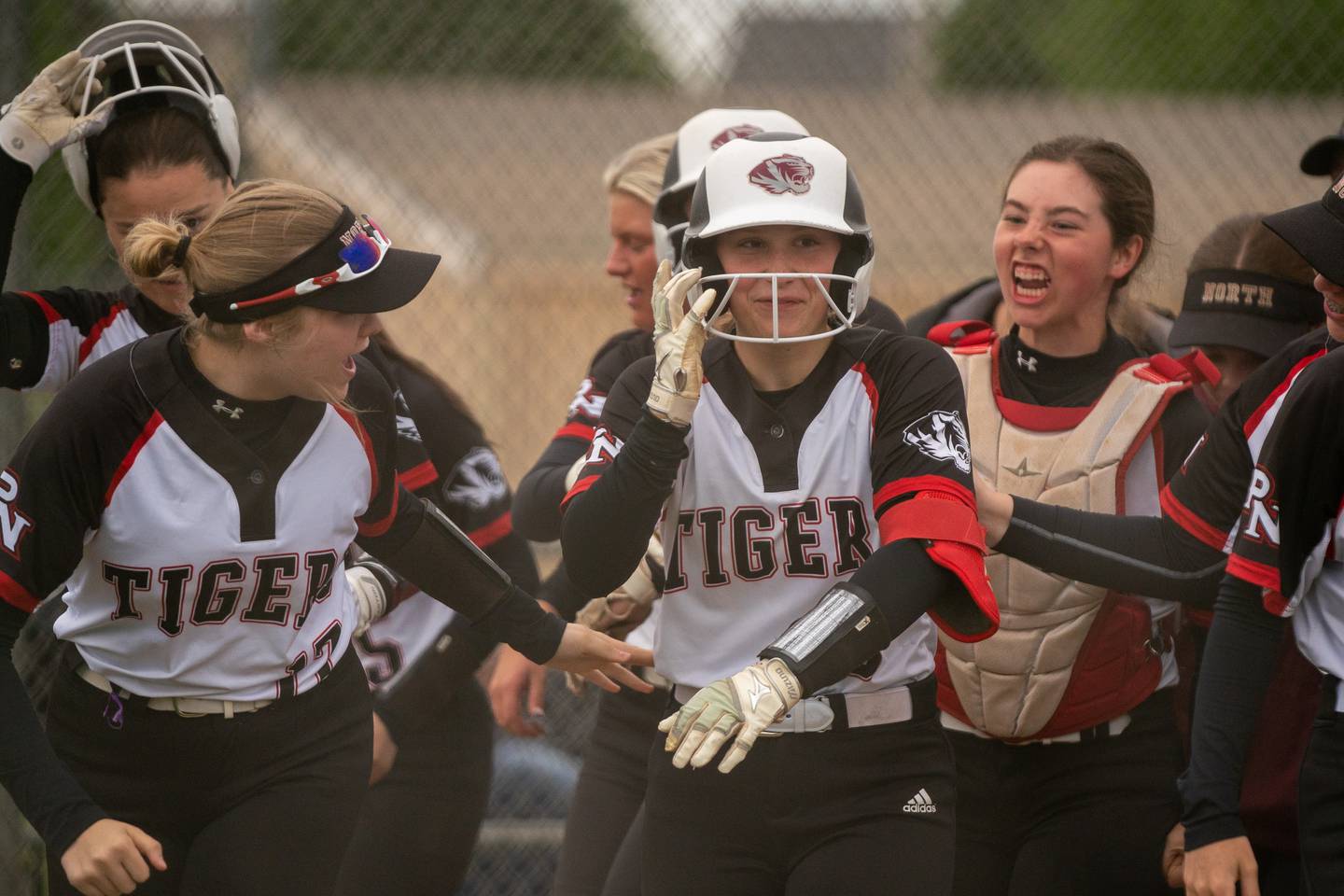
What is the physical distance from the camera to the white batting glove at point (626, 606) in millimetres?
3596

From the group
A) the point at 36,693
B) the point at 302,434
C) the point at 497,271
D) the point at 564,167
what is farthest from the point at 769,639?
the point at 497,271

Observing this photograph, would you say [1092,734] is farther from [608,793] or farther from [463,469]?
[463,469]

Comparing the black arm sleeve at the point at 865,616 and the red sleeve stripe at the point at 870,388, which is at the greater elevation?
the red sleeve stripe at the point at 870,388

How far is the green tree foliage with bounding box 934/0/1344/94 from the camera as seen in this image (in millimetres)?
6715

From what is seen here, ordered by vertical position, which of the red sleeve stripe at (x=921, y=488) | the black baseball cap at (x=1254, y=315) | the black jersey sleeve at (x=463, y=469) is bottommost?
the black jersey sleeve at (x=463, y=469)

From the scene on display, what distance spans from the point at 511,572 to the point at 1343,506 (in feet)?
6.57

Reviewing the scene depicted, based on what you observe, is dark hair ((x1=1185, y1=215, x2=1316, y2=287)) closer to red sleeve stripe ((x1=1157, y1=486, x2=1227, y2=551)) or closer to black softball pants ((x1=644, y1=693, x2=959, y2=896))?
red sleeve stripe ((x1=1157, y1=486, x2=1227, y2=551))

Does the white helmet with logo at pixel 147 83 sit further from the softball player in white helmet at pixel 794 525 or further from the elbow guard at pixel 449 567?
the softball player in white helmet at pixel 794 525

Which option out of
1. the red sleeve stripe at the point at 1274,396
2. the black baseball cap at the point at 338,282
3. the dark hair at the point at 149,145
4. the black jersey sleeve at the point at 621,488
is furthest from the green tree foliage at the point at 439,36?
the red sleeve stripe at the point at 1274,396

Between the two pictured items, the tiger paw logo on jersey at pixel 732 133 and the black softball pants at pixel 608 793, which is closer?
the black softball pants at pixel 608 793

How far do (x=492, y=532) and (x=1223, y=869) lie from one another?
1881mm

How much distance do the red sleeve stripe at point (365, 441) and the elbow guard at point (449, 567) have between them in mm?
180

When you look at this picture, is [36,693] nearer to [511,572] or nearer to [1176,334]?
[511,572]

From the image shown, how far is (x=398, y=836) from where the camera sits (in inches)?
149
